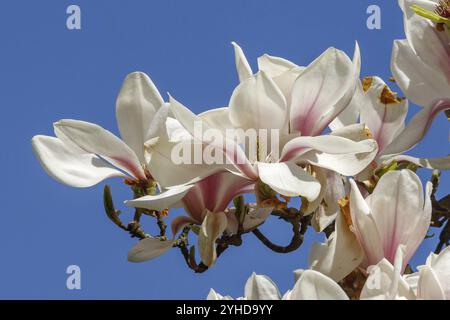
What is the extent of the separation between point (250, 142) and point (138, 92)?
0.27m

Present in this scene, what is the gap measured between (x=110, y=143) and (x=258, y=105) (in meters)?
0.29

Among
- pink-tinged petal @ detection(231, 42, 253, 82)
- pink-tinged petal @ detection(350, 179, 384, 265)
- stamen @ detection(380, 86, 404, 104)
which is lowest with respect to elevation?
pink-tinged petal @ detection(350, 179, 384, 265)

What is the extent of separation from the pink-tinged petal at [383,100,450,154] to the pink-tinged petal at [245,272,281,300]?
1.39 ft

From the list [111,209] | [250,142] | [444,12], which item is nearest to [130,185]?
[111,209]

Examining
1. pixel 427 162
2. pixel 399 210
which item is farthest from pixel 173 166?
pixel 427 162

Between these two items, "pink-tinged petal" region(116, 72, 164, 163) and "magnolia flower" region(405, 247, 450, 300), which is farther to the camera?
"pink-tinged petal" region(116, 72, 164, 163)

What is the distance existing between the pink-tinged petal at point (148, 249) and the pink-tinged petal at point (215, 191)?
0.27 ft

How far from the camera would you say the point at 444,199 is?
2.17 meters

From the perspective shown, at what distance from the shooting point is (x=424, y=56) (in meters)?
2.11

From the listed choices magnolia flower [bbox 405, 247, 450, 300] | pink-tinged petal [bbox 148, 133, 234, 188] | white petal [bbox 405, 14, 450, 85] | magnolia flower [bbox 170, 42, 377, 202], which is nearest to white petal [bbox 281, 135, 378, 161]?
magnolia flower [bbox 170, 42, 377, 202]

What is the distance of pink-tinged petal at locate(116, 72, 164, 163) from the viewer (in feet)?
6.66

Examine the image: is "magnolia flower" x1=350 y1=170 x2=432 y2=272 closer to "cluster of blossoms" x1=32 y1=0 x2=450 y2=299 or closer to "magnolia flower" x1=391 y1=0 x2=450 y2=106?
"cluster of blossoms" x1=32 y1=0 x2=450 y2=299

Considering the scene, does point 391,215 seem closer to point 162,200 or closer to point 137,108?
point 162,200
